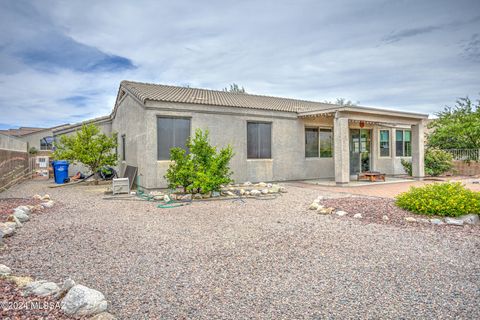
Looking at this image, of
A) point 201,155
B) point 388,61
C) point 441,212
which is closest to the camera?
point 441,212

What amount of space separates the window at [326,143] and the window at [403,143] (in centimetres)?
513

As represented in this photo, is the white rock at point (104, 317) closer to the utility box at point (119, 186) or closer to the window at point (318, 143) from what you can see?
the utility box at point (119, 186)

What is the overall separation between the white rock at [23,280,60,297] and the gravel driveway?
42 centimetres

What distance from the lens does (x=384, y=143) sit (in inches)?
688

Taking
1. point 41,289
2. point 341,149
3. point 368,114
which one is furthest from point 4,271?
point 368,114

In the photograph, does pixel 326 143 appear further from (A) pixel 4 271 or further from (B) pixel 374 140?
(A) pixel 4 271

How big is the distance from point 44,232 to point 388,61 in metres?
16.4

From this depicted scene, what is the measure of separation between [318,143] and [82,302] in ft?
45.7

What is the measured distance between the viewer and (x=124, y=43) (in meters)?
12.3

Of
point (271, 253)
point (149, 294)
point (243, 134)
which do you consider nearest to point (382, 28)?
point (243, 134)

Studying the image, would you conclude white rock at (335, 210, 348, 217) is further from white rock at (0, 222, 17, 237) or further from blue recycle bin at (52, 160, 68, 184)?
blue recycle bin at (52, 160, 68, 184)

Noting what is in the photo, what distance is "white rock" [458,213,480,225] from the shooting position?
20.2ft

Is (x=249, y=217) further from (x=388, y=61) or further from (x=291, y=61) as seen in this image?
(x=291, y=61)

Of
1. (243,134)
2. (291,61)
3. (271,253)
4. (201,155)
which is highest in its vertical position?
→ (291,61)
